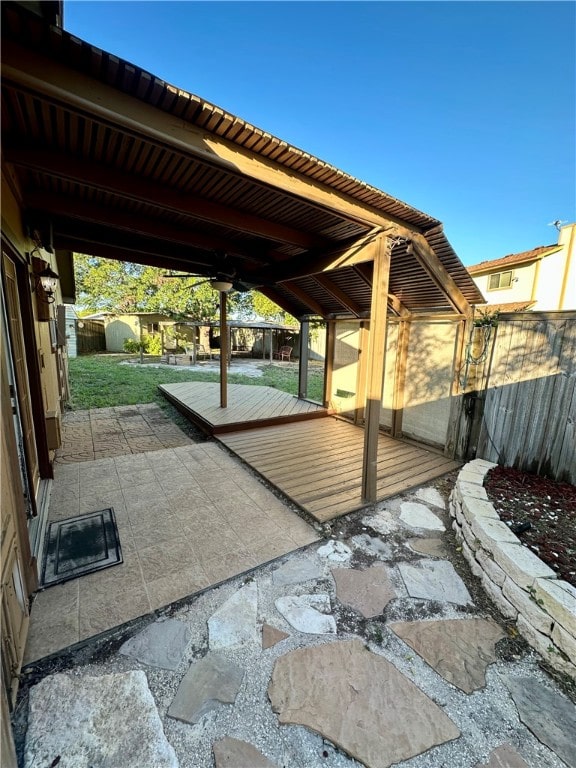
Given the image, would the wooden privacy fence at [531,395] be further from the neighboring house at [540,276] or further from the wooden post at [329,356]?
the neighboring house at [540,276]

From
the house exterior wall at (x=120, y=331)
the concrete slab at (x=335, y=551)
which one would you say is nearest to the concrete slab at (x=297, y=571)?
the concrete slab at (x=335, y=551)

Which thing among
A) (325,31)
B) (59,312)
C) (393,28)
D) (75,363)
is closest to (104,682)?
(59,312)

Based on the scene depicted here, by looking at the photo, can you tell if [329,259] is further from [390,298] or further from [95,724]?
[95,724]

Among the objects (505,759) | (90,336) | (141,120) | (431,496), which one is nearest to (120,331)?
(90,336)

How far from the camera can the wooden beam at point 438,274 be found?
10.8 feet

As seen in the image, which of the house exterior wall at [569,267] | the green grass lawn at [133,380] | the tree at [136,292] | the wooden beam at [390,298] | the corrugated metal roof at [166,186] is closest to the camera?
the corrugated metal roof at [166,186]

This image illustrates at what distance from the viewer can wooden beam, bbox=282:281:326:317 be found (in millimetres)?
5988

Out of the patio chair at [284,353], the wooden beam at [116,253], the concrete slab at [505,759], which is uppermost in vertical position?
the wooden beam at [116,253]

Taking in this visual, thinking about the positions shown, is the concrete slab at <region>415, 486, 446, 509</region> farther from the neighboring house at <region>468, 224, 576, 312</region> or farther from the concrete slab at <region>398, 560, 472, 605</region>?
the neighboring house at <region>468, 224, 576, 312</region>

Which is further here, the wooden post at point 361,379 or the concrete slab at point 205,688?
the wooden post at point 361,379

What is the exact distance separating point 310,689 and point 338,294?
5.06 metres

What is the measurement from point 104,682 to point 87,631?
1.21 feet

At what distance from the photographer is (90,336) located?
16688mm

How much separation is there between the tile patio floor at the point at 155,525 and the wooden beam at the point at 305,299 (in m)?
3.31
